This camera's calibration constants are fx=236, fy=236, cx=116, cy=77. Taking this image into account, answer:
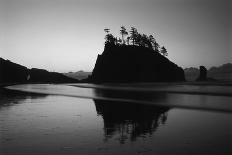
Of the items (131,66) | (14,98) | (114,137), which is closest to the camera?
(114,137)

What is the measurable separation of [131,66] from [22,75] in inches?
2968

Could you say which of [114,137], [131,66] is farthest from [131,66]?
[114,137]

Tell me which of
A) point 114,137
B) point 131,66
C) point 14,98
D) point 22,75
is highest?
point 131,66

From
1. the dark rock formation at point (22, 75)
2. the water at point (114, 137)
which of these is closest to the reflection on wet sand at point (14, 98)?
the water at point (114, 137)

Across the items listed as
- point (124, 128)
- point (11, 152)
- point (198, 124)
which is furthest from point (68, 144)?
point (198, 124)

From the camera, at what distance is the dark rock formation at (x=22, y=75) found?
12962 centimetres

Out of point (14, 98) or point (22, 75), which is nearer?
point (14, 98)

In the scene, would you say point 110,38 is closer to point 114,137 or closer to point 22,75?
point 22,75

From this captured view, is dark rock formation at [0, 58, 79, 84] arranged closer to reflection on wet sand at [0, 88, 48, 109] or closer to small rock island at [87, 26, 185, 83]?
small rock island at [87, 26, 185, 83]

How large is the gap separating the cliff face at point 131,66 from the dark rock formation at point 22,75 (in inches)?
1753

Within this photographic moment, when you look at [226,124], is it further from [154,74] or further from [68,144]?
[154,74]

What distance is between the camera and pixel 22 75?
13962cm

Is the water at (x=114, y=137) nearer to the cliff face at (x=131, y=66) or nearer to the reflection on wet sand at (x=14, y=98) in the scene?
the reflection on wet sand at (x=14, y=98)

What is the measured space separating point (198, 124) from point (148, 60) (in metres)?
86.5
